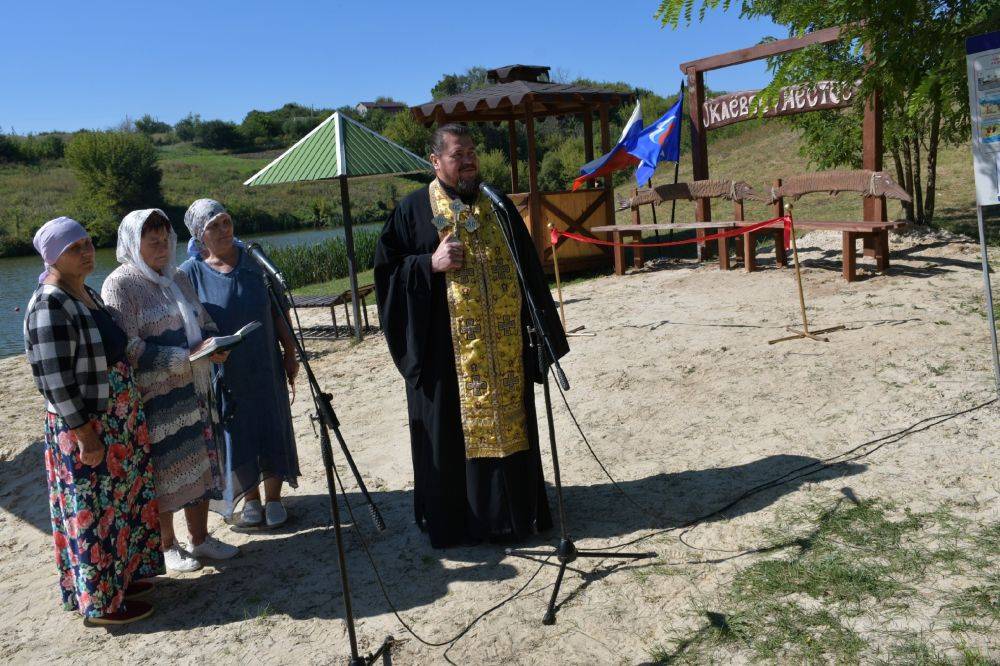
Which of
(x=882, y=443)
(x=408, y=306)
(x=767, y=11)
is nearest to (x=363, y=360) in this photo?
(x=408, y=306)

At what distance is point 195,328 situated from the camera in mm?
3900

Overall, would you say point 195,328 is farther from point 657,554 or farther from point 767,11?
point 767,11

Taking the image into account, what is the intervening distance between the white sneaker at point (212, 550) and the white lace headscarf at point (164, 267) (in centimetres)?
114

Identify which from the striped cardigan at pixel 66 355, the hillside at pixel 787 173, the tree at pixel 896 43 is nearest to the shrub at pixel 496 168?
the hillside at pixel 787 173

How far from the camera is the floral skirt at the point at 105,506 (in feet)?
11.3

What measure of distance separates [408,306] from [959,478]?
2.94 meters

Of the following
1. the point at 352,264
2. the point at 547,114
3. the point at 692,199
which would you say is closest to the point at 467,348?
the point at 352,264

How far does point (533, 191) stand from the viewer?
12.2 meters

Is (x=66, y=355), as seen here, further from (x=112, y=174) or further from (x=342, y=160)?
(x=112, y=174)

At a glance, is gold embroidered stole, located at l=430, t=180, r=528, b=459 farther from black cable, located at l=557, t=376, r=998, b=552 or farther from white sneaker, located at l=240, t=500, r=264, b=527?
white sneaker, located at l=240, t=500, r=264, b=527

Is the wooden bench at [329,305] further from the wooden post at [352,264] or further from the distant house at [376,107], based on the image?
the distant house at [376,107]

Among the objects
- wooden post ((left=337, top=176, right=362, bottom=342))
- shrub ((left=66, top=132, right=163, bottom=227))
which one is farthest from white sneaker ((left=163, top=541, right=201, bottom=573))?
shrub ((left=66, top=132, right=163, bottom=227))

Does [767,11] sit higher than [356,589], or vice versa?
[767,11]

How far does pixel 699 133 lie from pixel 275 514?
352 inches
